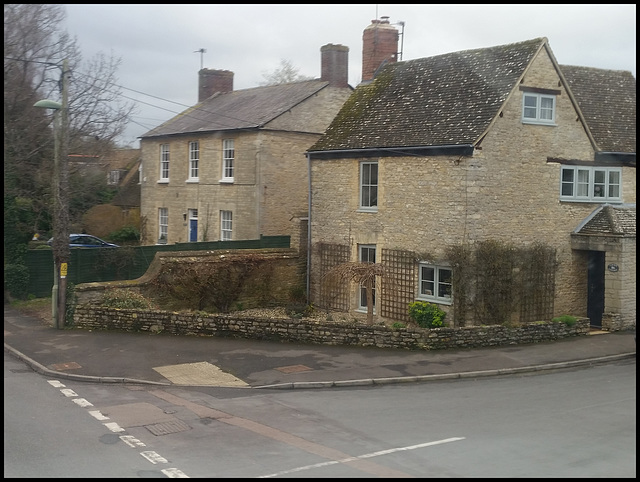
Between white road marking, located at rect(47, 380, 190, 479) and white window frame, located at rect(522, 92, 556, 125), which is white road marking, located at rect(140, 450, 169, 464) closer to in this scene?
white road marking, located at rect(47, 380, 190, 479)

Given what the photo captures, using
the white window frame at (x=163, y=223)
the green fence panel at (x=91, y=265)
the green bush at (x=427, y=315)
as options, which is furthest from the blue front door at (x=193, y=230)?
the green bush at (x=427, y=315)

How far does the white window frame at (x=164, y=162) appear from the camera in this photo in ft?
110

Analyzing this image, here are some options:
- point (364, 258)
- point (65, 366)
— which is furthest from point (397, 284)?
point (65, 366)

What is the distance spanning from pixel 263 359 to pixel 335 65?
1821cm

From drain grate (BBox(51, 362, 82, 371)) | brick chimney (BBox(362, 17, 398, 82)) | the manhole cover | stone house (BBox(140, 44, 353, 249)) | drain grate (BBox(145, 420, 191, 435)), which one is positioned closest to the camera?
drain grate (BBox(145, 420, 191, 435))

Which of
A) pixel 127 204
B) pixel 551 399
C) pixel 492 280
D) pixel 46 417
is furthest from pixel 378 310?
pixel 127 204

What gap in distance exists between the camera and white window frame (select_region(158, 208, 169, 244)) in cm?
3391

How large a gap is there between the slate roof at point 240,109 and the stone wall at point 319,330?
11721 mm

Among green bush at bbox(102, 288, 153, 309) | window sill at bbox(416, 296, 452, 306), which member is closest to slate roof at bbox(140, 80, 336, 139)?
green bush at bbox(102, 288, 153, 309)

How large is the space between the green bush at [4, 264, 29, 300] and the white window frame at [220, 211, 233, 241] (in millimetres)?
8898

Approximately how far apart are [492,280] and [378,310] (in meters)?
4.09

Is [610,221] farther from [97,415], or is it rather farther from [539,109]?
[97,415]

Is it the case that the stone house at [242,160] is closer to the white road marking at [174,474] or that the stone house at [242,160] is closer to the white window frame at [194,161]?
the white window frame at [194,161]

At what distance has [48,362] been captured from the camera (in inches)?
→ 625
